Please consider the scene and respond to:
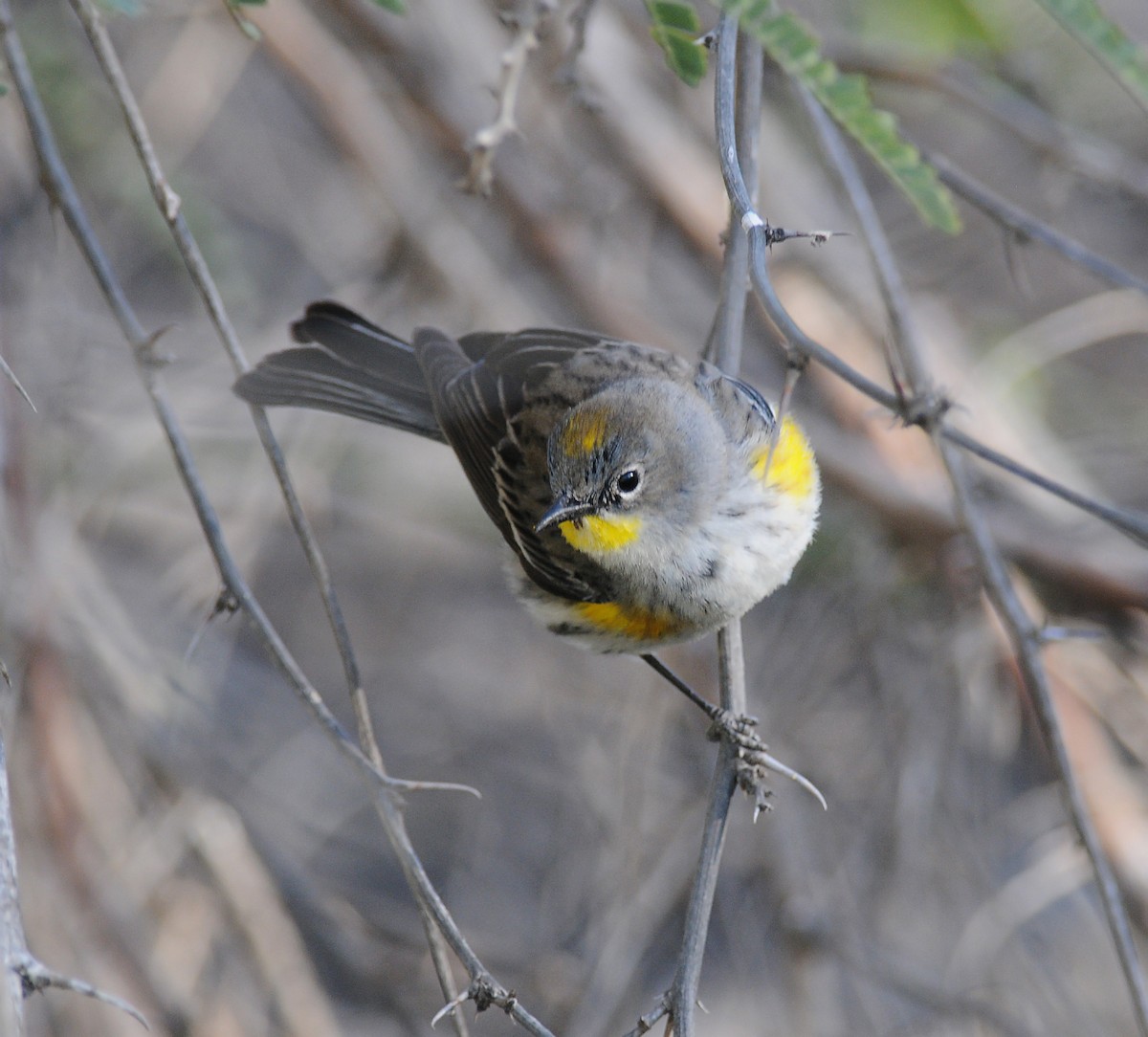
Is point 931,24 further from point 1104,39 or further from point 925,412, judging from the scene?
point 925,412

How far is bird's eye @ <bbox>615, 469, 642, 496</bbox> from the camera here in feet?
10.2

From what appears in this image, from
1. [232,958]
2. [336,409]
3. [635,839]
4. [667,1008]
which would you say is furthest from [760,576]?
[232,958]

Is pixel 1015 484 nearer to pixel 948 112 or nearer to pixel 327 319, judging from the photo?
pixel 327 319

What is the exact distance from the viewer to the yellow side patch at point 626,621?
3186mm

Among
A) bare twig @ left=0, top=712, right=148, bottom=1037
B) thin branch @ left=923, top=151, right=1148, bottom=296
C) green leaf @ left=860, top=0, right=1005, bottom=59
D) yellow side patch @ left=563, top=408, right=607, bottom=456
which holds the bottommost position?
bare twig @ left=0, top=712, right=148, bottom=1037

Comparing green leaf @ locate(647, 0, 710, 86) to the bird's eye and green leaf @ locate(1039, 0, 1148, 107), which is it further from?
the bird's eye

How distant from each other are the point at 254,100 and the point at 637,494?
427 cm

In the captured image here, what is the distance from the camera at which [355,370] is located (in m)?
3.80

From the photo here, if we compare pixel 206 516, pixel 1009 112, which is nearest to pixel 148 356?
pixel 206 516

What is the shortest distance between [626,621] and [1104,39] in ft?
5.53

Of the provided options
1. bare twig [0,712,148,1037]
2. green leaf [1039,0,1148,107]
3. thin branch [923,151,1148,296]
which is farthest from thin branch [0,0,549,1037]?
thin branch [923,151,1148,296]

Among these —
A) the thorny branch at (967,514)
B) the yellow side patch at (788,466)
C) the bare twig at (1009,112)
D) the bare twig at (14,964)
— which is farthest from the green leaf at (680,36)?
the bare twig at (14,964)

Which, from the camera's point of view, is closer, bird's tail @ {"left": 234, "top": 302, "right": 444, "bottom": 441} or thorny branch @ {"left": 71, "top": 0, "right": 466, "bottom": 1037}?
thorny branch @ {"left": 71, "top": 0, "right": 466, "bottom": 1037}

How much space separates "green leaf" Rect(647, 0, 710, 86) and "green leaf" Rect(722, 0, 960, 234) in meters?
0.38
